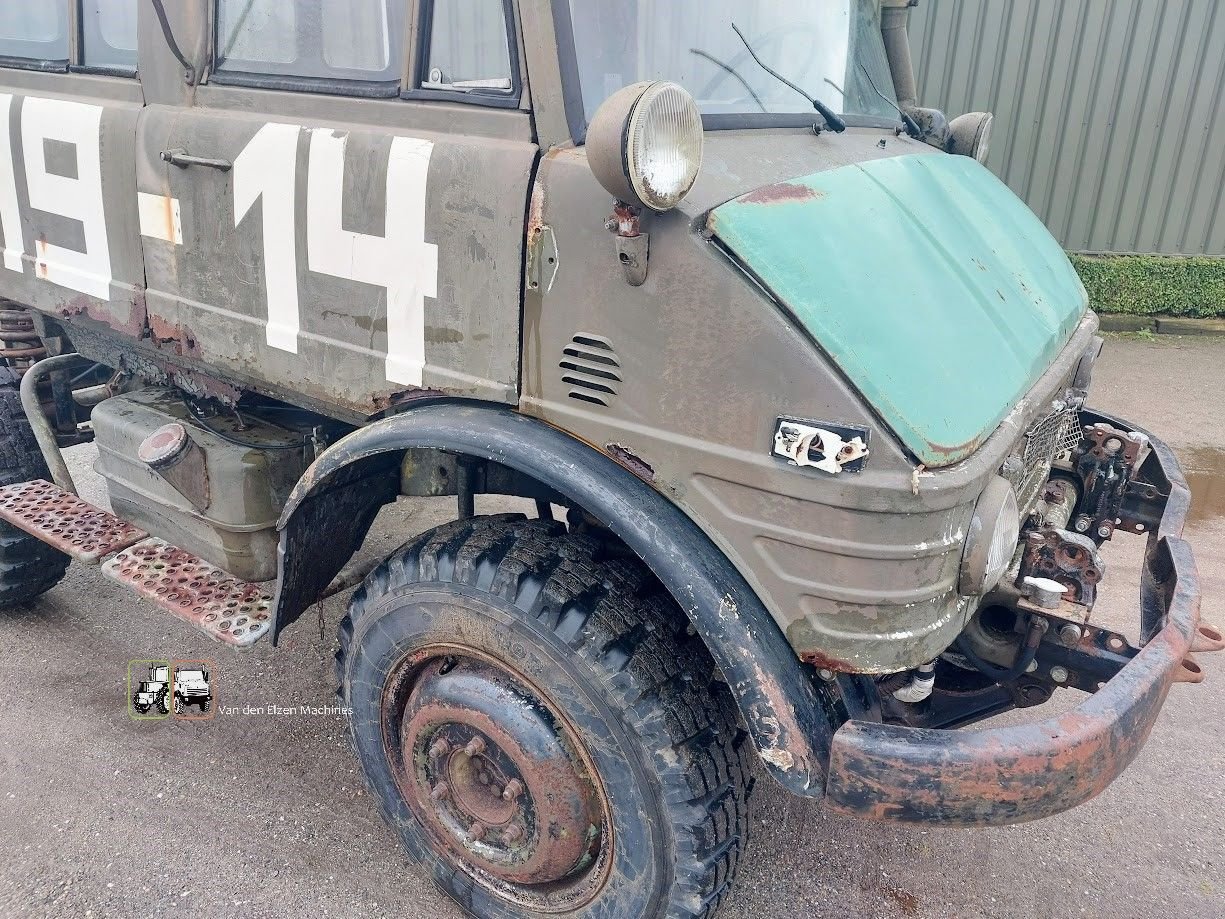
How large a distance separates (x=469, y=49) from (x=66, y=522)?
2.30 m

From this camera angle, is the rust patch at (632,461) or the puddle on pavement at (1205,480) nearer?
the rust patch at (632,461)

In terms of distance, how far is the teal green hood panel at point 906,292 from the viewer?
1.81 meters

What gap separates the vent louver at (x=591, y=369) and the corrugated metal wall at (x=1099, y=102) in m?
8.08

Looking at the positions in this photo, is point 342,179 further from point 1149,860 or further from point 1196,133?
point 1196,133

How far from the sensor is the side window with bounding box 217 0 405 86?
2.35m

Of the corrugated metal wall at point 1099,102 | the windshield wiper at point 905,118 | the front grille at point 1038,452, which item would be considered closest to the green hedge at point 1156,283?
the corrugated metal wall at point 1099,102

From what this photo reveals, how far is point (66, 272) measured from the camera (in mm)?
3213

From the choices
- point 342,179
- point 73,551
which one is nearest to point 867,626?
point 342,179

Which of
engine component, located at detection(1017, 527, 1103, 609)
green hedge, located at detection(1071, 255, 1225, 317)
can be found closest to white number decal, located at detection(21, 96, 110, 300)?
engine component, located at detection(1017, 527, 1103, 609)

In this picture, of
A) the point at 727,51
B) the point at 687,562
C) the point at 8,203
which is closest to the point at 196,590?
the point at 8,203

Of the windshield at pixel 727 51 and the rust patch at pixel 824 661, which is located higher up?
the windshield at pixel 727 51

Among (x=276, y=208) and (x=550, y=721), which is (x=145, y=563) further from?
(x=550, y=721)

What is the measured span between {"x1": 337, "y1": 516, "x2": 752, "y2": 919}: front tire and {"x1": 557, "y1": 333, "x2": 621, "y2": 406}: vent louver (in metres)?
0.45

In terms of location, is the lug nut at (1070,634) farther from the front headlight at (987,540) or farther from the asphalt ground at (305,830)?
the asphalt ground at (305,830)
